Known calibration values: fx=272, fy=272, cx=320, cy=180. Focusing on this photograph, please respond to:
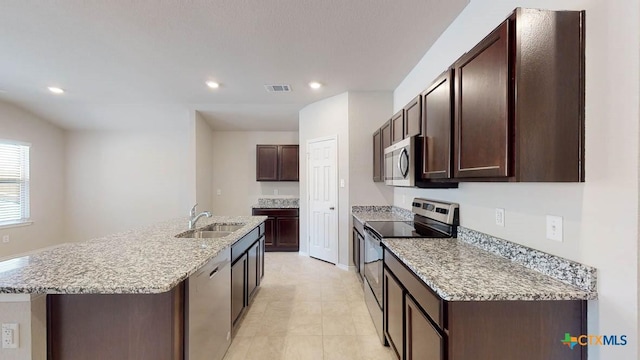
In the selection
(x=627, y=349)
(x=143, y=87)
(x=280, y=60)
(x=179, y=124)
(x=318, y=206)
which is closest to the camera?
(x=627, y=349)

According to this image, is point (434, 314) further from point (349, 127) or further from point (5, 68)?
point (5, 68)

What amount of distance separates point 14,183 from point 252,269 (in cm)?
524

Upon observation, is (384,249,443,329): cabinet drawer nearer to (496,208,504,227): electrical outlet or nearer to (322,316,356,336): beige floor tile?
(496,208,504,227): electrical outlet

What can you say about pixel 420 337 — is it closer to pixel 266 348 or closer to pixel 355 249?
pixel 266 348

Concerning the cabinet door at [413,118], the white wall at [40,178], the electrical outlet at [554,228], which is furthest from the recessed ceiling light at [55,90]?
the electrical outlet at [554,228]

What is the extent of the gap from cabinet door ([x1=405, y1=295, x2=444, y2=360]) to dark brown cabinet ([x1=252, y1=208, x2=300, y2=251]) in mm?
3685

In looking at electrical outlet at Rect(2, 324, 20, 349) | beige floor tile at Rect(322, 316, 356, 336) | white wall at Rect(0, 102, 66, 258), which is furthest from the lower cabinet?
white wall at Rect(0, 102, 66, 258)

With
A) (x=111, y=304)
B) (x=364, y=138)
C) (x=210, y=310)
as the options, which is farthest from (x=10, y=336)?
(x=364, y=138)

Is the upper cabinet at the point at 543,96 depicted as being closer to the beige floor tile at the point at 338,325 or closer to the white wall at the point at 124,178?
the beige floor tile at the point at 338,325

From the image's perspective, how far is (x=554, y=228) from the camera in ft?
4.23

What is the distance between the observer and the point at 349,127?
4.06 meters

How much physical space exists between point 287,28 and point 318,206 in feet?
9.11

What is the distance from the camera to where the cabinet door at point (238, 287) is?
226 cm

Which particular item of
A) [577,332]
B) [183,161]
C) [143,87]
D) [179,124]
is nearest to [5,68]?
[143,87]
